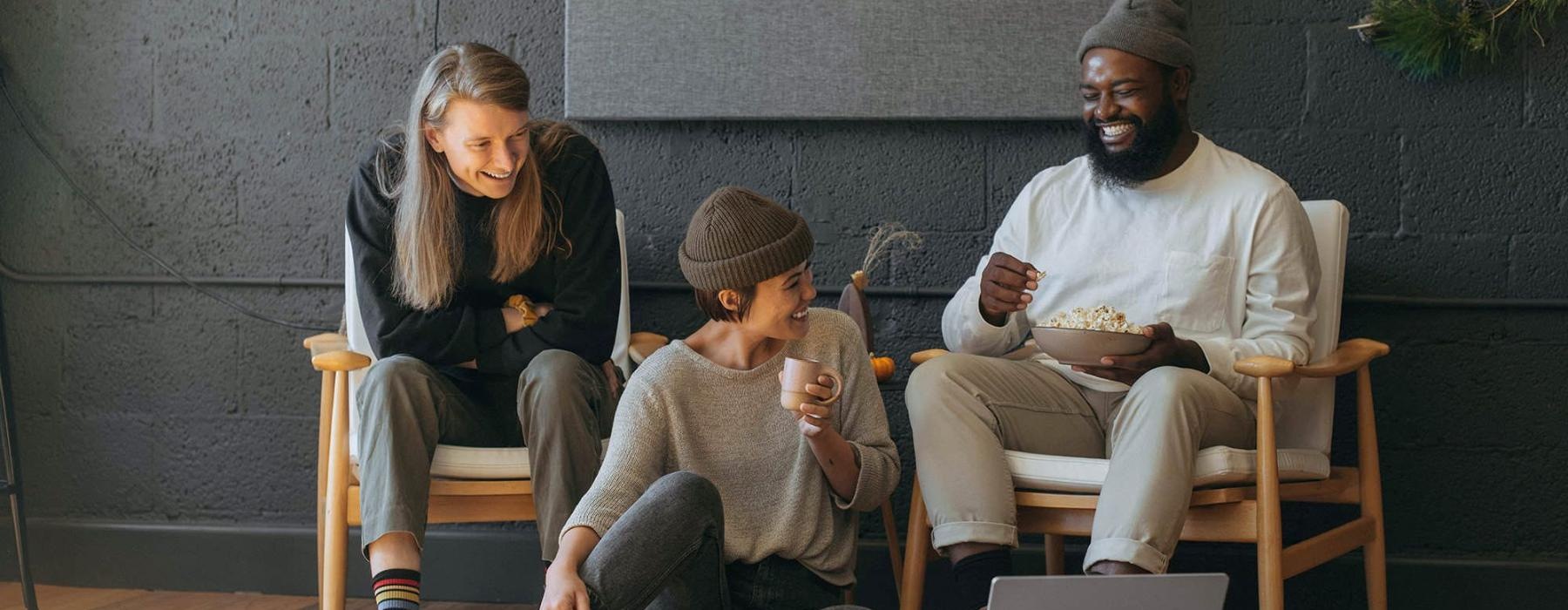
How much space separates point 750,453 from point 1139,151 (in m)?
1.02

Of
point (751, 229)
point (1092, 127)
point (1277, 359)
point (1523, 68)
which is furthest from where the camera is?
point (1523, 68)

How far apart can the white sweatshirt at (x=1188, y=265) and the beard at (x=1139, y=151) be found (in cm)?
3

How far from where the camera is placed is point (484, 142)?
2266 millimetres

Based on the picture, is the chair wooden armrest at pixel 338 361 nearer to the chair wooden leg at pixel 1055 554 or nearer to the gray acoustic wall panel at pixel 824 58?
the gray acoustic wall panel at pixel 824 58


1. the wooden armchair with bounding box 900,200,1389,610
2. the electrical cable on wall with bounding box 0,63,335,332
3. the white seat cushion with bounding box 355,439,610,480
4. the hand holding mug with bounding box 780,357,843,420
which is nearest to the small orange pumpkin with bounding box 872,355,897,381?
the wooden armchair with bounding box 900,200,1389,610

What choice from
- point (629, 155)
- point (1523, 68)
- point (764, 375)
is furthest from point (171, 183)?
point (1523, 68)

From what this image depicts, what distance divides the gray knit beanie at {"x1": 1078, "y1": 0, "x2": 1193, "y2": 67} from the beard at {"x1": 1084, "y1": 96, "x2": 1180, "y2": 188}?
3.6 inches

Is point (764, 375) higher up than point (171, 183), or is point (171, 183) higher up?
point (171, 183)

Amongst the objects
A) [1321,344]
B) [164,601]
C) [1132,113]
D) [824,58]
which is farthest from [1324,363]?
[164,601]

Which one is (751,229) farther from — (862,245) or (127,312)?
(127,312)

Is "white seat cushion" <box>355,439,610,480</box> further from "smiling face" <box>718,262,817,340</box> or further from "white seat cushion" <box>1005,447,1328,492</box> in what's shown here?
"white seat cushion" <box>1005,447,1328,492</box>

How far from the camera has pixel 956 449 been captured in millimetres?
2076

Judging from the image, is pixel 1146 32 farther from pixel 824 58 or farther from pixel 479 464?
pixel 479 464

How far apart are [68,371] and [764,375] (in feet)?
6.69
